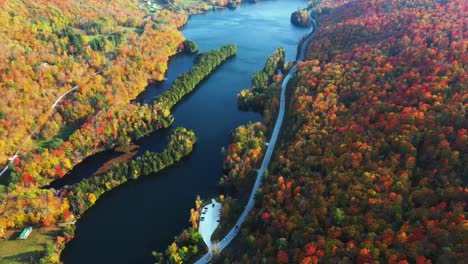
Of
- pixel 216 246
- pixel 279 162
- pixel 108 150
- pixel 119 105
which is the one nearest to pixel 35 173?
pixel 108 150

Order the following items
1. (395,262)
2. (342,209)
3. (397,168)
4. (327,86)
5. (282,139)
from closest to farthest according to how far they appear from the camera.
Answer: (395,262) < (342,209) < (397,168) < (282,139) < (327,86)

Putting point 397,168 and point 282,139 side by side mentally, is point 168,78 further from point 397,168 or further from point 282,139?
point 397,168

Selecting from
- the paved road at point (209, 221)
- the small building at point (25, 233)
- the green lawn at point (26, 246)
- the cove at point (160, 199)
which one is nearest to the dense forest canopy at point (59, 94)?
the green lawn at point (26, 246)

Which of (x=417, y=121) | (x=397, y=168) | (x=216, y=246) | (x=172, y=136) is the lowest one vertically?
(x=216, y=246)

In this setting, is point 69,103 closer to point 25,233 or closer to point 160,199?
point 25,233

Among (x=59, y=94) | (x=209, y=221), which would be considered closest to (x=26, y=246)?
(x=209, y=221)
